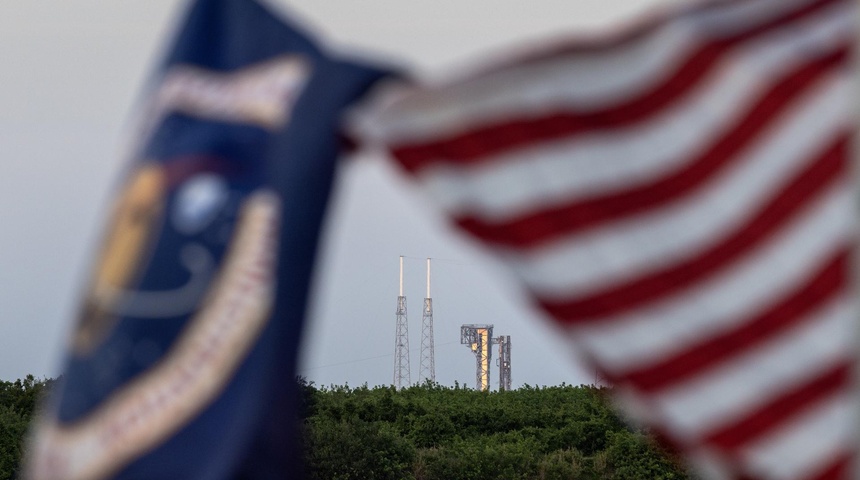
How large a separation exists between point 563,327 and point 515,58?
66 centimetres

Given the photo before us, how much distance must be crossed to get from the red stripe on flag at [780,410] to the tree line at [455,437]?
1771 centimetres

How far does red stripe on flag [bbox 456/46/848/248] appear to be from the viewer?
3.35m

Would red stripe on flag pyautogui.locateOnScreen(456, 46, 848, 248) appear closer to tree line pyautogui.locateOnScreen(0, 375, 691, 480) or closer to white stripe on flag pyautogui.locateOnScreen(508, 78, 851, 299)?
white stripe on flag pyautogui.locateOnScreen(508, 78, 851, 299)

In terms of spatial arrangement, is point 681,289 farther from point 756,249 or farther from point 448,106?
point 448,106

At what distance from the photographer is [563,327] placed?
3424 mm

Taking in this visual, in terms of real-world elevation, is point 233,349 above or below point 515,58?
below

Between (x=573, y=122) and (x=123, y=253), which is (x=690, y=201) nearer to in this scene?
(x=573, y=122)

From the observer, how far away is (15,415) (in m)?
22.4

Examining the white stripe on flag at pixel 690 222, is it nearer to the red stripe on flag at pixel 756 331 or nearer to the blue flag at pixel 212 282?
the red stripe on flag at pixel 756 331

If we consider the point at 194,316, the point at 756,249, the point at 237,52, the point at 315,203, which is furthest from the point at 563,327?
the point at 237,52

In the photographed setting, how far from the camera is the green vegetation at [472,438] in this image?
73.7 feet

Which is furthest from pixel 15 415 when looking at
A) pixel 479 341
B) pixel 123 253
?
pixel 479 341

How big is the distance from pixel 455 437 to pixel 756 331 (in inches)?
835

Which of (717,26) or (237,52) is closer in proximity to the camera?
(717,26)
